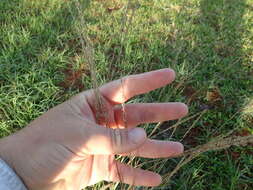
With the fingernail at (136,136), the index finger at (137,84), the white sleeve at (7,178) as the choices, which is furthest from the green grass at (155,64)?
the white sleeve at (7,178)

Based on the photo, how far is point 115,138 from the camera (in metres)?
1.10

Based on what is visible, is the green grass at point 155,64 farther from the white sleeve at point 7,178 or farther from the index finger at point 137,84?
the white sleeve at point 7,178

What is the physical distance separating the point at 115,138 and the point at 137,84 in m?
0.34

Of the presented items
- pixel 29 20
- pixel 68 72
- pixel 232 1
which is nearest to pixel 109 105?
pixel 68 72

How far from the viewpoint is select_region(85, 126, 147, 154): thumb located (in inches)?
43.3


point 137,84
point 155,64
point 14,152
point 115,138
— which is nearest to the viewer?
point 115,138

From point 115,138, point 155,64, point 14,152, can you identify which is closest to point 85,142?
point 115,138

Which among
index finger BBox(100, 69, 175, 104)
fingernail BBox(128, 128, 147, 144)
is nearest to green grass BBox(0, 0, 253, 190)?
index finger BBox(100, 69, 175, 104)

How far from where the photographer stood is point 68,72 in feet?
8.81

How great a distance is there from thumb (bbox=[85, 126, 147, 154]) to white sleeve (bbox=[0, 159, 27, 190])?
1.11 feet

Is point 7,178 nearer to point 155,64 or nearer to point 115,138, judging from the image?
point 115,138

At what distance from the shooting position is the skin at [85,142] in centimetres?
112

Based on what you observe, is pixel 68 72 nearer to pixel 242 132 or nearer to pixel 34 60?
pixel 34 60

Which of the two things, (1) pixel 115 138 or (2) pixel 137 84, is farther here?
(2) pixel 137 84
